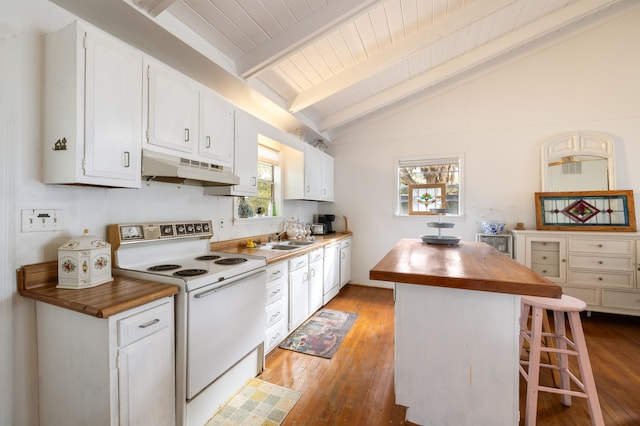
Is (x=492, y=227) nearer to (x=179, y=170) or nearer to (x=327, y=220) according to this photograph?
(x=327, y=220)

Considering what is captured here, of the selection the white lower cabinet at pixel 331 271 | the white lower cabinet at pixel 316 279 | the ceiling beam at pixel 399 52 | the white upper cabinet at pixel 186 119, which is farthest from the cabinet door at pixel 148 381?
the ceiling beam at pixel 399 52

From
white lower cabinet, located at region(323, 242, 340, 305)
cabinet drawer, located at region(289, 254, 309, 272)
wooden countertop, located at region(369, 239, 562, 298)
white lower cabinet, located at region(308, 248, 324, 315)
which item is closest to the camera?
wooden countertop, located at region(369, 239, 562, 298)

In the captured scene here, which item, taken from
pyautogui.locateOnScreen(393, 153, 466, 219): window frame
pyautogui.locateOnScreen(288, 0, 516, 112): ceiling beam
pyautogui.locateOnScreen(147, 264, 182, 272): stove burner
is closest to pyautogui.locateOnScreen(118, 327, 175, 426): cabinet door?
pyautogui.locateOnScreen(147, 264, 182, 272): stove burner

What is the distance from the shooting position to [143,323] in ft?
4.04

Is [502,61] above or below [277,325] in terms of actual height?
above

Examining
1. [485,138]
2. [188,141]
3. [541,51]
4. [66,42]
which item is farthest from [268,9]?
[541,51]

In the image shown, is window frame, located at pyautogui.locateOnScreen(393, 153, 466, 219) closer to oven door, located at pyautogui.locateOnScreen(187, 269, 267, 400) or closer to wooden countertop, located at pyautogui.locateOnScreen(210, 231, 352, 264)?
wooden countertop, located at pyautogui.locateOnScreen(210, 231, 352, 264)

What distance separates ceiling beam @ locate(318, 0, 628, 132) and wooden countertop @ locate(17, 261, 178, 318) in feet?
10.7

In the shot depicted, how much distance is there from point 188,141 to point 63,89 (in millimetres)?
659

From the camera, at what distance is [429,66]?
11.0ft

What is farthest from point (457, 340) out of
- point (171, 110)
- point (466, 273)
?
point (171, 110)

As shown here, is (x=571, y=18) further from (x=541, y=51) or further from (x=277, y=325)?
(x=277, y=325)

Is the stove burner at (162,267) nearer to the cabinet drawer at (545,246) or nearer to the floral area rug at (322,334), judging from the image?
the floral area rug at (322,334)

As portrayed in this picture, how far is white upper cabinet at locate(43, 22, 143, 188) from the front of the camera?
4.18 feet
